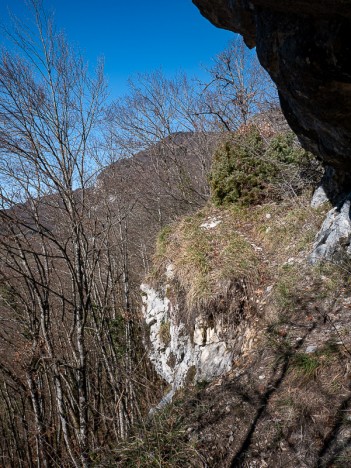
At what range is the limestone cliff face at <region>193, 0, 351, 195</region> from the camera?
6.16 ft

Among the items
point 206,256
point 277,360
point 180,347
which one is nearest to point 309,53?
point 277,360

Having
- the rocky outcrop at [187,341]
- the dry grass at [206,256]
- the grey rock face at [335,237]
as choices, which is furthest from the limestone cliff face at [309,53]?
the rocky outcrop at [187,341]

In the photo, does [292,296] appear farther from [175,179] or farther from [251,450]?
[175,179]

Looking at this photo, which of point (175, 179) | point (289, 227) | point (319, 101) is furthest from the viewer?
point (175, 179)

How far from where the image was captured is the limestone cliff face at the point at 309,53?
1.88 meters

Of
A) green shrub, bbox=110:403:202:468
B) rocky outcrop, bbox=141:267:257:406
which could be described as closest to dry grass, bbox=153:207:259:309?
rocky outcrop, bbox=141:267:257:406

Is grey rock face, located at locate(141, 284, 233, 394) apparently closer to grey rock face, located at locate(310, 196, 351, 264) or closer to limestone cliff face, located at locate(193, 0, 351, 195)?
grey rock face, located at locate(310, 196, 351, 264)

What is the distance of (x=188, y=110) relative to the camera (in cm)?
1148

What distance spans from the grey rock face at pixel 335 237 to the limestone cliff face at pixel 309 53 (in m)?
1.05

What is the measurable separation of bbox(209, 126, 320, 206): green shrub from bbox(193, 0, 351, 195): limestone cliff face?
250cm

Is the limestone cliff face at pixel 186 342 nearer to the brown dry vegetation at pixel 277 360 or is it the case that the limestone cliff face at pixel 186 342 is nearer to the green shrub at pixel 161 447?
the brown dry vegetation at pixel 277 360

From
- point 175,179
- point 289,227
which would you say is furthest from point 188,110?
point 289,227

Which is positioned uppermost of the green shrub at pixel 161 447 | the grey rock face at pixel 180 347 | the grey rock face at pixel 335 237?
the grey rock face at pixel 335 237

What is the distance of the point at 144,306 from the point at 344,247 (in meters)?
4.03
